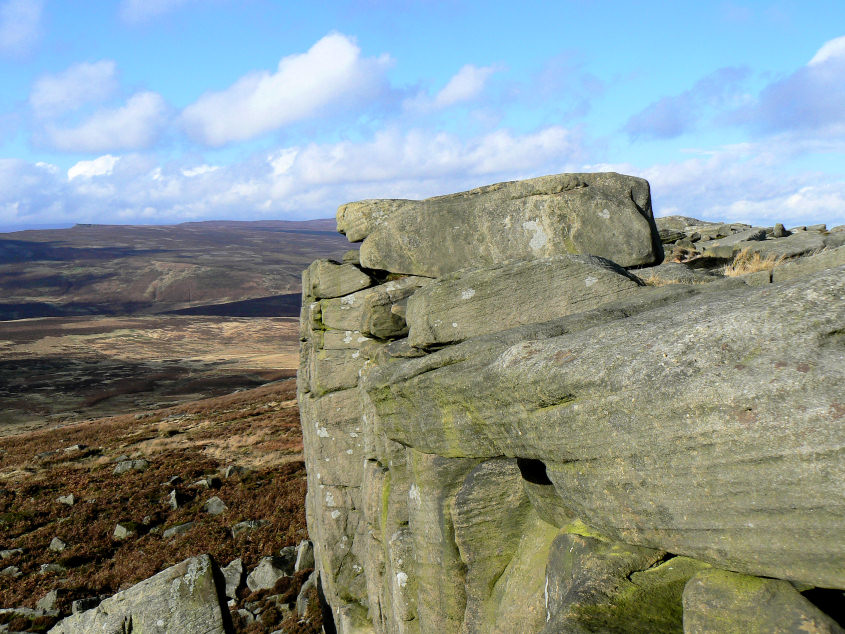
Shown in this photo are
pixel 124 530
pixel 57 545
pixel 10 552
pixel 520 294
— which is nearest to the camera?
pixel 520 294

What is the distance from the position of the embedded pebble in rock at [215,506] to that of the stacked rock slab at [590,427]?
1647cm

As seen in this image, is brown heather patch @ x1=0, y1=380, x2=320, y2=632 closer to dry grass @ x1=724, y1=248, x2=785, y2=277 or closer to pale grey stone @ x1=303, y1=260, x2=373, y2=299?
pale grey stone @ x1=303, y1=260, x2=373, y2=299

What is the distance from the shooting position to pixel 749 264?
57.8ft

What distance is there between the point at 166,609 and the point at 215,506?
62.0ft

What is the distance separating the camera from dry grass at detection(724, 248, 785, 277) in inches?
638

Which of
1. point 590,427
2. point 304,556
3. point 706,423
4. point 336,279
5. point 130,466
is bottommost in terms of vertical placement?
point 130,466

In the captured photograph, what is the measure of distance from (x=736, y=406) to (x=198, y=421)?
175ft

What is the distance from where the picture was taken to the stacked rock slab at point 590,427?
209 inches

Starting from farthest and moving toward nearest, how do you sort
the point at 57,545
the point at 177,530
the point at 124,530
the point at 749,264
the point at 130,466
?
the point at 130,466, the point at 124,530, the point at 177,530, the point at 57,545, the point at 749,264

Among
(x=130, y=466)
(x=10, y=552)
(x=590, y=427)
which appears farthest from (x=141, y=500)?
(x=590, y=427)

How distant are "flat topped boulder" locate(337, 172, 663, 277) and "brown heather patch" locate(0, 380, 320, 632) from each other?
13.6 m

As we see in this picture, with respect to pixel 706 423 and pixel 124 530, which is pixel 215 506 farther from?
pixel 706 423

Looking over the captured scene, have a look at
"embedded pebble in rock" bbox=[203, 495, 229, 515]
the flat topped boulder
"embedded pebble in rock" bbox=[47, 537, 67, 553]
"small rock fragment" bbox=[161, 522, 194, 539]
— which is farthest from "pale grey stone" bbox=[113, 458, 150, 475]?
the flat topped boulder

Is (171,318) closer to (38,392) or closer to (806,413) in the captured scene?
(38,392)
